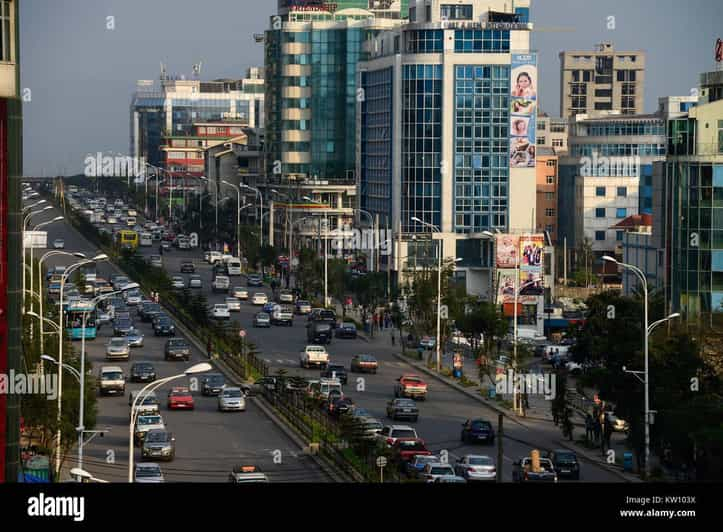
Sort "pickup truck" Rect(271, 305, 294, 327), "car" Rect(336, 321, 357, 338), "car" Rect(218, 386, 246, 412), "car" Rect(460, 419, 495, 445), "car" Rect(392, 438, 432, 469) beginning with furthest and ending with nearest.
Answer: "pickup truck" Rect(271, 305, 294, 327), "car" Rect(336, 321, 357, 338), "car" Rect(218, 386, 246, 412), "car" Rect(460, 419, 495, 445), "car" Rect(392, 438, 432, 469)

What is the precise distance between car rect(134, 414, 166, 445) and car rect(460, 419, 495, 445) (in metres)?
6.61

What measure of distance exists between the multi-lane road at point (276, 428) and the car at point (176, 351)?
0.43m

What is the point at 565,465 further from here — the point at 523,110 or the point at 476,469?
the point at 523,110

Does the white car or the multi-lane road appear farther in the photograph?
the white car

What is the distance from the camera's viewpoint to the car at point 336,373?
4499cm

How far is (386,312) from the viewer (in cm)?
6391

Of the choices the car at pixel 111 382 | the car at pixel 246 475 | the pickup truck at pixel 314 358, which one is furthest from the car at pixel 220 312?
the car at pixel 246 475

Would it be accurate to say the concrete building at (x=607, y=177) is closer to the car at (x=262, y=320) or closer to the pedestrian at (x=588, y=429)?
the car at (x=262, y=320)

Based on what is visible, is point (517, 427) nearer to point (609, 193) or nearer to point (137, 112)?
point (609, 193)

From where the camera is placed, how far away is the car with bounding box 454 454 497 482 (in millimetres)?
28094

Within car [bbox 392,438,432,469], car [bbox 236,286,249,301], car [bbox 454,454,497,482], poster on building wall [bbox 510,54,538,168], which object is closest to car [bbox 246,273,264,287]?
car [bbox 236,286,249,301]

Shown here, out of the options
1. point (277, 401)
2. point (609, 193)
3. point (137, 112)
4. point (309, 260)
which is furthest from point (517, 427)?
point (137, 112)

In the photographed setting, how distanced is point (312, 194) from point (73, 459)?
220 feet

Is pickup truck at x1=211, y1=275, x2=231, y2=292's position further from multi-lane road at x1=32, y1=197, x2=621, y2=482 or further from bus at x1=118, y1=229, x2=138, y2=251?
multi-lane road at x1=32, y1=197, x2=621, y2=482
